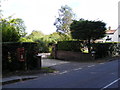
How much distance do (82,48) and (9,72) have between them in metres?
10.5

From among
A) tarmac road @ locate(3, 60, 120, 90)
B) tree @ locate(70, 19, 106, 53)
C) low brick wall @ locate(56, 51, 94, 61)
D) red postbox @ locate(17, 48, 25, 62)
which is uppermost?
tree @ locate(70, 19, 106, 53)

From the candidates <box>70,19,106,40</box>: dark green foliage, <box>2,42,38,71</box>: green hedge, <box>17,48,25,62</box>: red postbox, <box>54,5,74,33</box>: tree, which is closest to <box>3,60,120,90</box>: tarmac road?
<box>17,48,25,62</box>: red postbox

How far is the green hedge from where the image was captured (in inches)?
396

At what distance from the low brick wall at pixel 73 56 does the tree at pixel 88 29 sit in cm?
152

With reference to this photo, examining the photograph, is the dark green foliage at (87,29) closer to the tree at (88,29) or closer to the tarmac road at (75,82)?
the tree at (88,29)

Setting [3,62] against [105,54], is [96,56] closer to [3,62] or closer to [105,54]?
[105,54]

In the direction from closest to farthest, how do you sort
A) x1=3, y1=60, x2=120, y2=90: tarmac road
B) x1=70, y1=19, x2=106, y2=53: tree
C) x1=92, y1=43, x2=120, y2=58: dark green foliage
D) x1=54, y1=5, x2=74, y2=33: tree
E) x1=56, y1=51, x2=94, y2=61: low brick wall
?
x1=3, y1=60, x2=120, y2=90: tarmac road
x1=70, y1=19, x2=106, y2=53: tree
x1=56, y1=51, x2=94, y2=61: low brick wall
x1=92, y1=43, x2=120, y2=58: dark green foliage
x1=54, y1=5, x2=74, y2=33: tree

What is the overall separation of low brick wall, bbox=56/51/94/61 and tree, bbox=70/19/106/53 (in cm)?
152

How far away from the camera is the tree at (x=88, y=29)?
1731 cm

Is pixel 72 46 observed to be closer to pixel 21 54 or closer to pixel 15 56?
pixel 21 54

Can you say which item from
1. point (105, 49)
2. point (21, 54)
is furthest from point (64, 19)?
point (21, 54)

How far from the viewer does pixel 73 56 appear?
1805cm

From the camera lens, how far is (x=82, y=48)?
18.7 m

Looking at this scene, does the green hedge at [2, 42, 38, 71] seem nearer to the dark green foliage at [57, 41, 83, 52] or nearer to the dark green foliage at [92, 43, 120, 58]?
the dark green foliage at [57, 41, 83, 52]
